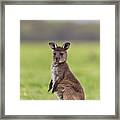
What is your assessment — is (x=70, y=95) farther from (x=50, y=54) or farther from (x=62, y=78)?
(x=50, y=54)

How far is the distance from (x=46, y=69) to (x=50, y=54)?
81 mm

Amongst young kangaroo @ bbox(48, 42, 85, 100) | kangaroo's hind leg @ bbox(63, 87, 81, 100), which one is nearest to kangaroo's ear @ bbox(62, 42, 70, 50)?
young kangaroo @ bbox(48, 42, 85, 100)

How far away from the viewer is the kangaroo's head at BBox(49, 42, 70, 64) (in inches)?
541

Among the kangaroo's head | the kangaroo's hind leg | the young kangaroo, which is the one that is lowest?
the kangaroo's hind leg

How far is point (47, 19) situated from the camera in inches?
541

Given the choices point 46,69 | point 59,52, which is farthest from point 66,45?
point 46,69

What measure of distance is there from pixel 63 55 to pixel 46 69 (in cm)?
11

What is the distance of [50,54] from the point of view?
13.8 m

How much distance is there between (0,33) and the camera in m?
13.7

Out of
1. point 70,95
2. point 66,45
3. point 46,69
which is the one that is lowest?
point 70,95

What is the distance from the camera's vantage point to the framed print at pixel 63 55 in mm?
Result: 13734

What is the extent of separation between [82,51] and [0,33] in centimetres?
44

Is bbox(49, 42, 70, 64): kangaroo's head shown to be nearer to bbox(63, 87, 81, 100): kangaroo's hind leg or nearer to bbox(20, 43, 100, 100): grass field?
bbox(20, 43, 100, 100): grass field

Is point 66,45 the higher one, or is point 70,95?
point 66,45
